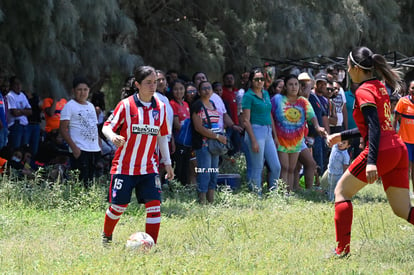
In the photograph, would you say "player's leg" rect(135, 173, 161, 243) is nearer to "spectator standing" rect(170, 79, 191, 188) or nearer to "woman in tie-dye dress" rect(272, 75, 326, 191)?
"spectator standing" rect(170, 79, 191, 188)

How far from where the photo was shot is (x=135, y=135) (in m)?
7.75

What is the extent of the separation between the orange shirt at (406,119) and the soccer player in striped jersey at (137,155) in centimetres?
548

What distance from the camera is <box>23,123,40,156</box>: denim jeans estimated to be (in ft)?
43.7

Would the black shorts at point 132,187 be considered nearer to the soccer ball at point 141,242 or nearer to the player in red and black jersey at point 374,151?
the soccer ball at point 141,242

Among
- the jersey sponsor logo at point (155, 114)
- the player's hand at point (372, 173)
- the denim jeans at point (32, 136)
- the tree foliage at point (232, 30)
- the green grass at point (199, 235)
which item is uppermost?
the tree foliage at point (232, 30)

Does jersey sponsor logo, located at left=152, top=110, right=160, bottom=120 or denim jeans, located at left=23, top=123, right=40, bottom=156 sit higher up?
jersey sponsor logo, located at left=152, top=110, right=160, bottom=120

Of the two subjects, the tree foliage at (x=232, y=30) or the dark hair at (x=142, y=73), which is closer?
the dark hair at (x=142, y=73)

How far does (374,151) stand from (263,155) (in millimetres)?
5405

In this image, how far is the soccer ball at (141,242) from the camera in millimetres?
7297

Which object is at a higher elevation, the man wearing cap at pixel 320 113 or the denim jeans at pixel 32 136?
the man wearing cap at pixel 320 113

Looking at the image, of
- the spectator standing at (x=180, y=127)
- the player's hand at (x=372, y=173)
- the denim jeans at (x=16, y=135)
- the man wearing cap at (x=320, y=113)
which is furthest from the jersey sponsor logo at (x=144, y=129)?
the man wearing cap at (x=320, y=113)

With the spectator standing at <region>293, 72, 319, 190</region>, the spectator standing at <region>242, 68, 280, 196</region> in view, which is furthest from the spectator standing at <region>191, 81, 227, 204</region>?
the spectator standing at <region>293, 72, 319, 190</region>

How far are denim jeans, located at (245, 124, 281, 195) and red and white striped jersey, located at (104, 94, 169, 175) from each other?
429 centimetres

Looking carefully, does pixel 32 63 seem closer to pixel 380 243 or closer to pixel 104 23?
pixel 104 23
